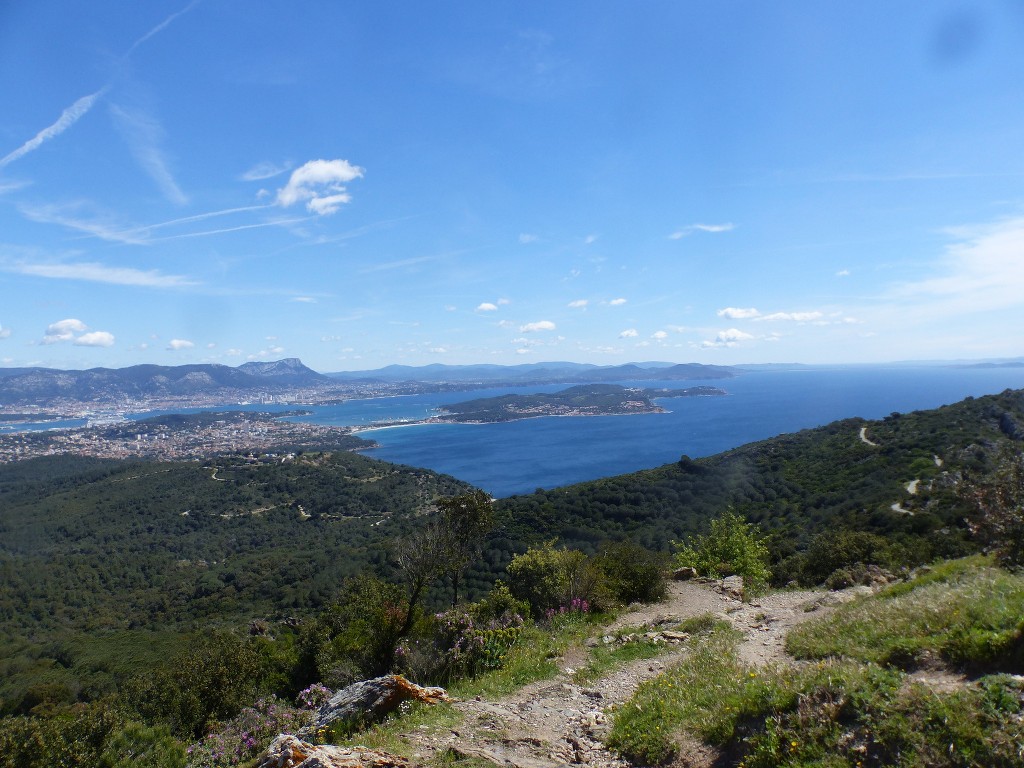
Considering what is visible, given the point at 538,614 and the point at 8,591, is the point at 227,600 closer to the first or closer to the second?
the point at 8,591

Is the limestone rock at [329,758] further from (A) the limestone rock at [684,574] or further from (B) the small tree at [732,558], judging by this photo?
(A) the limestone rock at [684,574]

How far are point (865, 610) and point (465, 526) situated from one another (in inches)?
340

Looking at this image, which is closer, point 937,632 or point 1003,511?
point 937,632

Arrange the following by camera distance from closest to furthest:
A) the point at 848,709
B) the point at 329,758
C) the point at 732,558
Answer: the point at 848,709, the point at 329,758, the point at 732,558

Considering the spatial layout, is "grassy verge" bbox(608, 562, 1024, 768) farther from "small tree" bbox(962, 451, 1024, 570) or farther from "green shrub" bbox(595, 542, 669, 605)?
"green shrub" bbox(595, 542, 669, 605)

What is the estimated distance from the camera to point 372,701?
594cm

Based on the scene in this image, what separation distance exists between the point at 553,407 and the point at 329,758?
173 m

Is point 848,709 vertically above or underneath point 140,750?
above

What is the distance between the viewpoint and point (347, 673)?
925 cm

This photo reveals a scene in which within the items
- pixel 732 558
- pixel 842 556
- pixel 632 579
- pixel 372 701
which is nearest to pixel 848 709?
pixel 372 701

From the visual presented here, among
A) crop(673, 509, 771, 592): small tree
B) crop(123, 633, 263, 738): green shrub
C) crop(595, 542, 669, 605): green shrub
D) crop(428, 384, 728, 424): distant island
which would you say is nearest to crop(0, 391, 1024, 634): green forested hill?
crop(673, 509, 771, 592): small tree

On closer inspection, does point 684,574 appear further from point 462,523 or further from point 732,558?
point 462,523

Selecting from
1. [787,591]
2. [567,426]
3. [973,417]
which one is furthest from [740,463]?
[567,426]

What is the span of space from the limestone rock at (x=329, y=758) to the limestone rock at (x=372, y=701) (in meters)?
0.96
